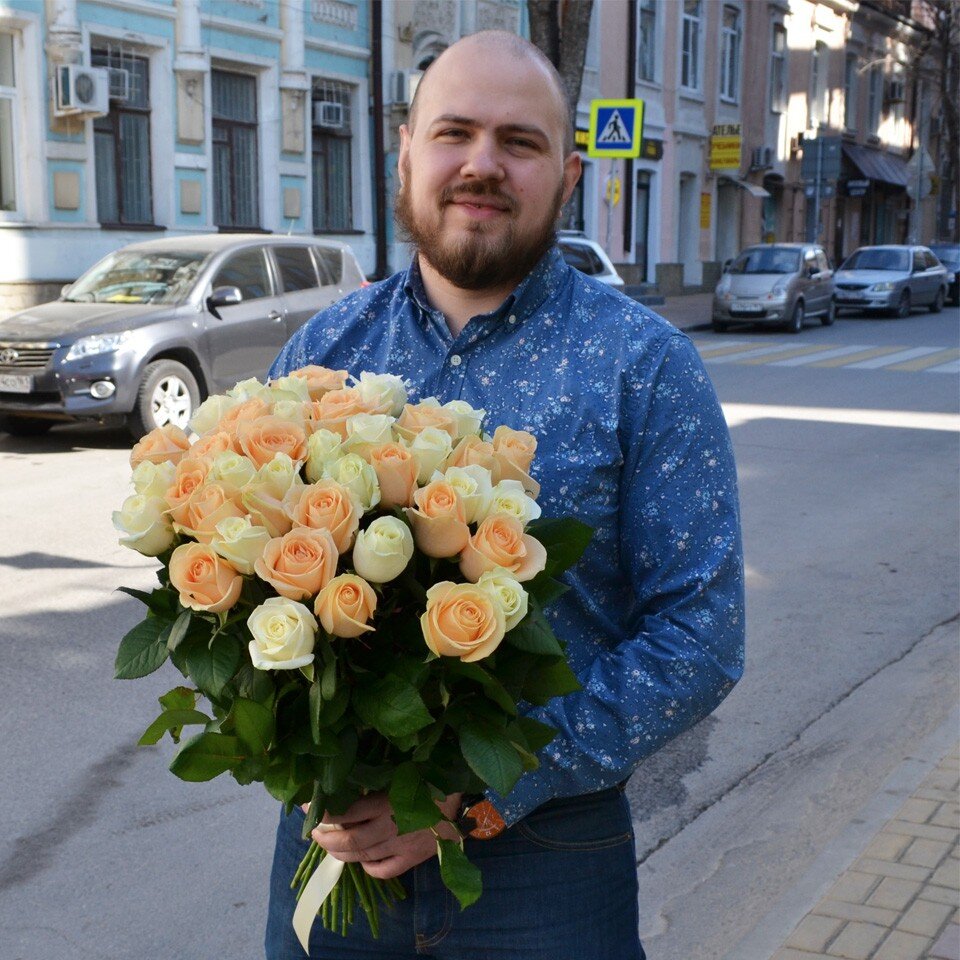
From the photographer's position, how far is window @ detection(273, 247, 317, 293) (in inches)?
521

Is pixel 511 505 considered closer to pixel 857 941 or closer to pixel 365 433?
pixel 365 433

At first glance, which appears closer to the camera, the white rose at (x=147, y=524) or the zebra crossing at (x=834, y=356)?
the white rose at (x=147, y=524)

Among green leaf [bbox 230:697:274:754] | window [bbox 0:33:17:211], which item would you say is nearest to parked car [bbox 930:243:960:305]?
window [bbox 0:33:17:211]

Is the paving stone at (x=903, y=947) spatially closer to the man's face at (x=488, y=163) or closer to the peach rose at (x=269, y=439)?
the man's face at (x=488, y=163)

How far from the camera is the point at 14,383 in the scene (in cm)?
1127

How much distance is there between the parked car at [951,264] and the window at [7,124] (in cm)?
2346

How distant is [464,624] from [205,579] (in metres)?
0.30

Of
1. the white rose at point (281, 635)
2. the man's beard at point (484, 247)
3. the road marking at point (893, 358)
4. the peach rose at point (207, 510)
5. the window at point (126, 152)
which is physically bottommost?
the road marking at point (893, 358)

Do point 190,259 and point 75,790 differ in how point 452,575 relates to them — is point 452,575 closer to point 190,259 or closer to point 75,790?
point 75,790

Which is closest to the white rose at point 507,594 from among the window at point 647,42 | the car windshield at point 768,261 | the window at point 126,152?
the window at point 126,152

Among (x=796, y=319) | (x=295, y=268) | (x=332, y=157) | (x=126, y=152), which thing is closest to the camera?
(x=295, y=268)

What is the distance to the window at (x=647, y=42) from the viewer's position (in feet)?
107

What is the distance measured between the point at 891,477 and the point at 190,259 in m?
6.43

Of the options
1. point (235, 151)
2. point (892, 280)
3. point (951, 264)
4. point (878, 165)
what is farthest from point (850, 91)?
point (235, 151)
